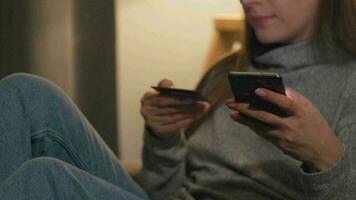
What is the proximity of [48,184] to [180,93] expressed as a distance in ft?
1.32

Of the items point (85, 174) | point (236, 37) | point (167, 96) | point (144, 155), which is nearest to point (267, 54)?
point (167, 96)

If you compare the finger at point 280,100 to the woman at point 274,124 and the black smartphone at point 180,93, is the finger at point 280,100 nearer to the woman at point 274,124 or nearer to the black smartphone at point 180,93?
the woman at point 274,124

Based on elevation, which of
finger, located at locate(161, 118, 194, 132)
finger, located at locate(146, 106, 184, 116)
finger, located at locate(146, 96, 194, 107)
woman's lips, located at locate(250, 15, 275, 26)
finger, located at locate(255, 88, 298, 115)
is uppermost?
woman's lips, located at locate(250, 15, 275, 26)

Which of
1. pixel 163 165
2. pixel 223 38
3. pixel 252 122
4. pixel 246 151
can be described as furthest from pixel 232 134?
pixel 223 38

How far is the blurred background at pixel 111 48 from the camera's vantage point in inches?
63.7

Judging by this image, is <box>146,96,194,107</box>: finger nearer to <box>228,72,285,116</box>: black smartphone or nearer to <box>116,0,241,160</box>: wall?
<box>228,72,285,116</box>: black smartphone

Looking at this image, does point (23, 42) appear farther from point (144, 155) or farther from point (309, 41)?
point (309, 41)

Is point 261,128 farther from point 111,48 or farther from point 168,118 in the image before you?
point 111,48

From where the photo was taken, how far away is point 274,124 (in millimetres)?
828

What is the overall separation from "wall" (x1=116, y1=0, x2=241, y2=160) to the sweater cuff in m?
1.03

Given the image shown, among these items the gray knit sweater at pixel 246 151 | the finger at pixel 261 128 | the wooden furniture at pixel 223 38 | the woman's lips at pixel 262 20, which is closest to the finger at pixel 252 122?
the finger at pixel 261 128

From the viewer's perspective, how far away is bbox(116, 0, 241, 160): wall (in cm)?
180

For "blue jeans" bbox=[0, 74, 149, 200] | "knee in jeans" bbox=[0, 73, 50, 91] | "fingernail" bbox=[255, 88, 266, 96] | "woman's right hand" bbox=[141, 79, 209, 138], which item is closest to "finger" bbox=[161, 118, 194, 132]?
"woman's right hand" bbox=[141, 79, 209, 138]

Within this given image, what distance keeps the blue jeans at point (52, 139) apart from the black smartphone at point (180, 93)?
16 cm
